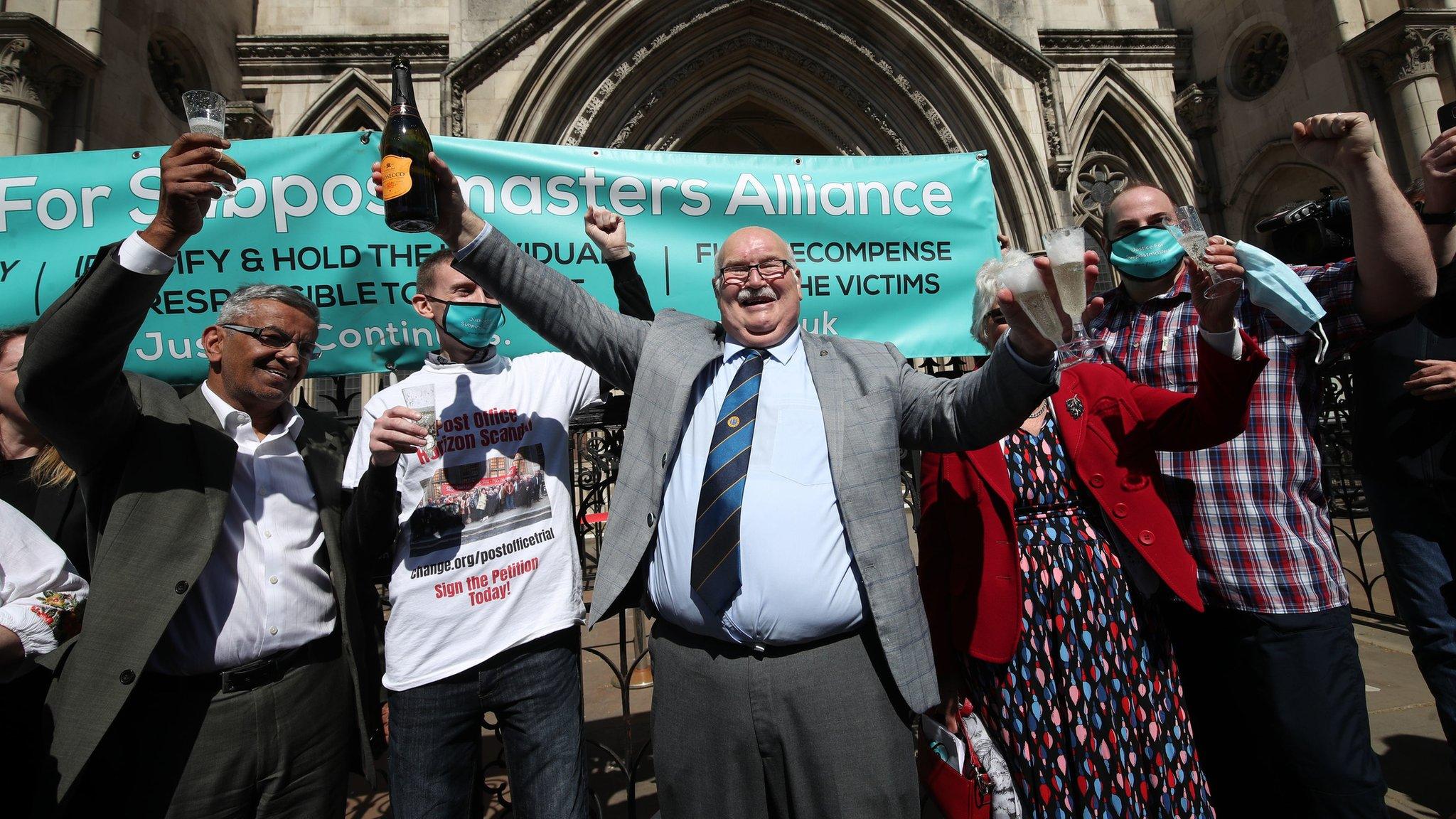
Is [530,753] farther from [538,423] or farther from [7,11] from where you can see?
[7,11]

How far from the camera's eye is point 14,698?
1.74 m

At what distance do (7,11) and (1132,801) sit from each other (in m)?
8.71

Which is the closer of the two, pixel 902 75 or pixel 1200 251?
pixel 1200 251

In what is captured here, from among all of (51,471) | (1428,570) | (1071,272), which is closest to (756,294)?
(1071,272)

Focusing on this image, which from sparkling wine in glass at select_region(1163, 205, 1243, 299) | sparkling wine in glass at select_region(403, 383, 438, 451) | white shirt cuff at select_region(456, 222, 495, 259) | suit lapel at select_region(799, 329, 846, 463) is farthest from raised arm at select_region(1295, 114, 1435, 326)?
sparkling wine in glass at select_region(403, 383, 438, 451)

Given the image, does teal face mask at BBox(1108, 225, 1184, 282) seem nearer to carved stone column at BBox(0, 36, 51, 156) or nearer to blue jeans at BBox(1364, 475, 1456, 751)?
blue jeans at BBox(1364, 475, 1456, 751)

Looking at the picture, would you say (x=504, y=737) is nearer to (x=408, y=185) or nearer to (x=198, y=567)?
(x=198, y=567)

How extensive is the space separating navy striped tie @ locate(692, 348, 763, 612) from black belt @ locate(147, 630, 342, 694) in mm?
1156

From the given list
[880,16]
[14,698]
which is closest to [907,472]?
[14,698]

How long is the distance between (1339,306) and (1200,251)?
2.54 feet

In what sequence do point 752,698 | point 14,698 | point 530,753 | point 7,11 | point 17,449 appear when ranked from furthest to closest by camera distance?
1. point 7,11
2. point 17,449
3. point 530,753
4. point 14,698
5. point 752,698

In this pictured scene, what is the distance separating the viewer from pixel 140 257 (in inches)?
58.8

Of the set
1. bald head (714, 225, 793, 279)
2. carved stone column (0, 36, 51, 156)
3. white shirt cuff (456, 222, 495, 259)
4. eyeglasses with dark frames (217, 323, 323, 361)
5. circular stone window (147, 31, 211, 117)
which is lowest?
eyeglasses with dark frames (217, 323, 323, 361)

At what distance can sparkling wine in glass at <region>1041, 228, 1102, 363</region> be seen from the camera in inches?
49.7
